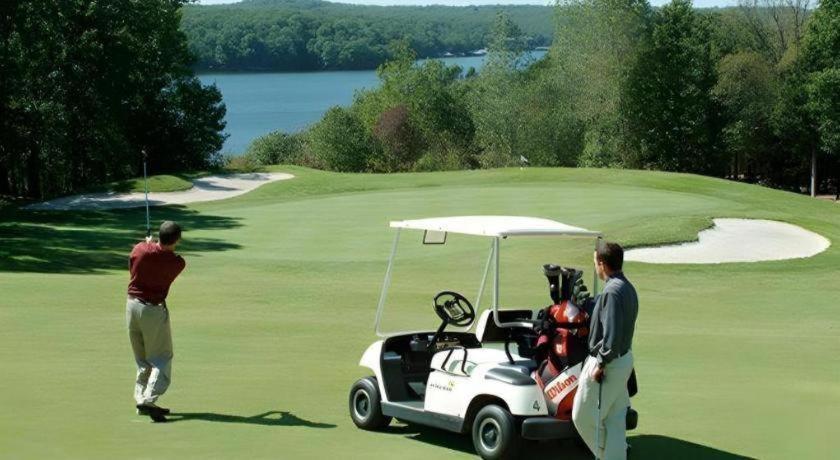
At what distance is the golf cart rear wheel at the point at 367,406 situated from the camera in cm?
1061

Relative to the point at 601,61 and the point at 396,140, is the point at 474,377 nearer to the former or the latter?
the point at 601,61

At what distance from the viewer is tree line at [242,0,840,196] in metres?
76.0

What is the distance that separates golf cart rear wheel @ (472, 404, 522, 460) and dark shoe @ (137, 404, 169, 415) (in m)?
3.05

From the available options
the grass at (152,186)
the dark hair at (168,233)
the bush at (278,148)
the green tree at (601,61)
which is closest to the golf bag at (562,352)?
the dark hair at (168,233)

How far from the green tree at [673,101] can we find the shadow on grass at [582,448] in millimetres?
68057

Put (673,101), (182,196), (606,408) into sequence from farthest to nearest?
(673,101) → (182,196) → (606,408)

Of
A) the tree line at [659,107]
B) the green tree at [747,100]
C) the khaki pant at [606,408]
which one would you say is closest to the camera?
the khaki pant at [606,408]

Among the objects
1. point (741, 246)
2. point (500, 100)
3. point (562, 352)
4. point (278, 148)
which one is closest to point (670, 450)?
point (562, 352)

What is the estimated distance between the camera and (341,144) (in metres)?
93.2

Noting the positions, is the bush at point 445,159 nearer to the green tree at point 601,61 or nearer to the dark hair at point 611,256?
the green tree at point 601,61

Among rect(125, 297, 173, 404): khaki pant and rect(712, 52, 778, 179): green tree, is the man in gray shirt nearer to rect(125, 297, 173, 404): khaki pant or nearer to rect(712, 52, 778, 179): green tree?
rect(125, 297, 173, 404): khaki pant

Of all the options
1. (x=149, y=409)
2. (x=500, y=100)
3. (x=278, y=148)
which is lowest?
(x=278, y=148)

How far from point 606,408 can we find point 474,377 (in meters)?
1.30

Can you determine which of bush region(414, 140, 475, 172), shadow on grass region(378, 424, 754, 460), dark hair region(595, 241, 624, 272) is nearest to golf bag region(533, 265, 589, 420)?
shadow on grass region(378, 424, 754, 460)
